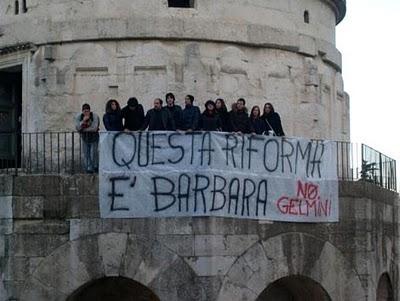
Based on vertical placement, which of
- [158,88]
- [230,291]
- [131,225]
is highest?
[158,88]

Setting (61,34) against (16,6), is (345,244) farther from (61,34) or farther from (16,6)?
(16,6)

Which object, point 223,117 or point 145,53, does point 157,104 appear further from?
point 145,53

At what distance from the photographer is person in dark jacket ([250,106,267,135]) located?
20166mm

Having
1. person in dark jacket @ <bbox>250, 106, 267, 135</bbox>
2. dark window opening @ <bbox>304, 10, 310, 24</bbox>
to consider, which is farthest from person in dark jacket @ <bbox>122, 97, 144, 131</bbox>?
dark window opening @ <bbox>304, 10, 310, 24</bbox>

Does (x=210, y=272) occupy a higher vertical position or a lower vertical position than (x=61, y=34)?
lower

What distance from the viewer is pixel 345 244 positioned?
2056cm

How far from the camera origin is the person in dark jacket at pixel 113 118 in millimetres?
19750

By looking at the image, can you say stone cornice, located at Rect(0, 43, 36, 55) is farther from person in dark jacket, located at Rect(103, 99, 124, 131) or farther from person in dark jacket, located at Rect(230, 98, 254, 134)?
person in dark jacket, located at Rect(230, 98, 254, 134)

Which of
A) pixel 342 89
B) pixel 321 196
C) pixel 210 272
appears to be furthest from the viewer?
pixel 342 89

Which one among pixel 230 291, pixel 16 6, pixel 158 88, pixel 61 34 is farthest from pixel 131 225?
pixel 16 6

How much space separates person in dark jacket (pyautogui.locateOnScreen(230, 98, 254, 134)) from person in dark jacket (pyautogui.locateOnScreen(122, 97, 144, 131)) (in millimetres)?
1782

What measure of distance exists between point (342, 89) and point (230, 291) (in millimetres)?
8329

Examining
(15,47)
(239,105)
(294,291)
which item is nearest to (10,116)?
(15,47)

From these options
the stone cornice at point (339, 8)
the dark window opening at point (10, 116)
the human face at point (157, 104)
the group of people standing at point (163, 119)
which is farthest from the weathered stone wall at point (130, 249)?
the stone cornice at point (339, 8)
